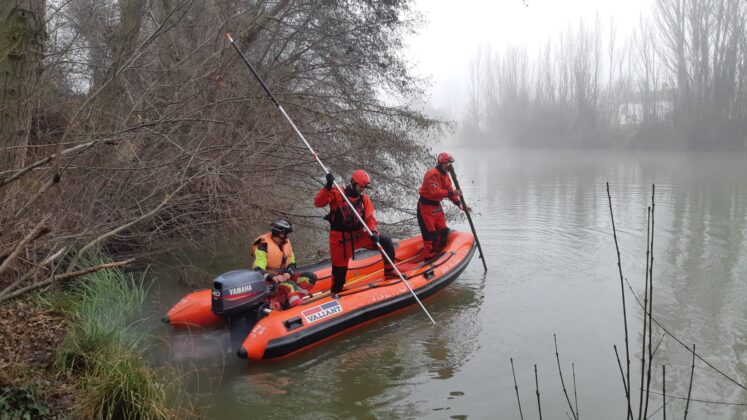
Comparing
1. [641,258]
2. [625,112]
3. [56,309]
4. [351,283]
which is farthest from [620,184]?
[625,112]

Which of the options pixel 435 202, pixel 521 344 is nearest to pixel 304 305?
pixel 521 344

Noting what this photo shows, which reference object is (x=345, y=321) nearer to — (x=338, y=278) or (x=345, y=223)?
(x=338, y=278)

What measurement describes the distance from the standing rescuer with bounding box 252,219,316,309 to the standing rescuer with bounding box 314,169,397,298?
1.71ft

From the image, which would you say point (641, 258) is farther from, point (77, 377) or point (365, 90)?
point (77, 377)

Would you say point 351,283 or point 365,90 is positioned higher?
point 365,90

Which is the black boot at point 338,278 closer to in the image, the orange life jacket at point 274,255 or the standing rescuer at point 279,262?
the standing rescuer at point 279,262

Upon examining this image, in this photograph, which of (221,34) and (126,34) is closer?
(126,34)

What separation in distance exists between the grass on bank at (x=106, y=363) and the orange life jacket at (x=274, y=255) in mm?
1331

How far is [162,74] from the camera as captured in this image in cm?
666

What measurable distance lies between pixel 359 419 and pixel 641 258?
621 centimetres

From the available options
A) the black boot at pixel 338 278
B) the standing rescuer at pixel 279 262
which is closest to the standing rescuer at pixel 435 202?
the black boot at pixel 338 278

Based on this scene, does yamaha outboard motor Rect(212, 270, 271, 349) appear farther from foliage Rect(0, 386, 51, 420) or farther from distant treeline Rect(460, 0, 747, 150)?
distant treeline Rect(460, 0, 747, 150)

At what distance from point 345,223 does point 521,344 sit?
7.34 ft

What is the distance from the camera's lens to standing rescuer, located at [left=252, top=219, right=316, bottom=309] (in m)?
5.47
